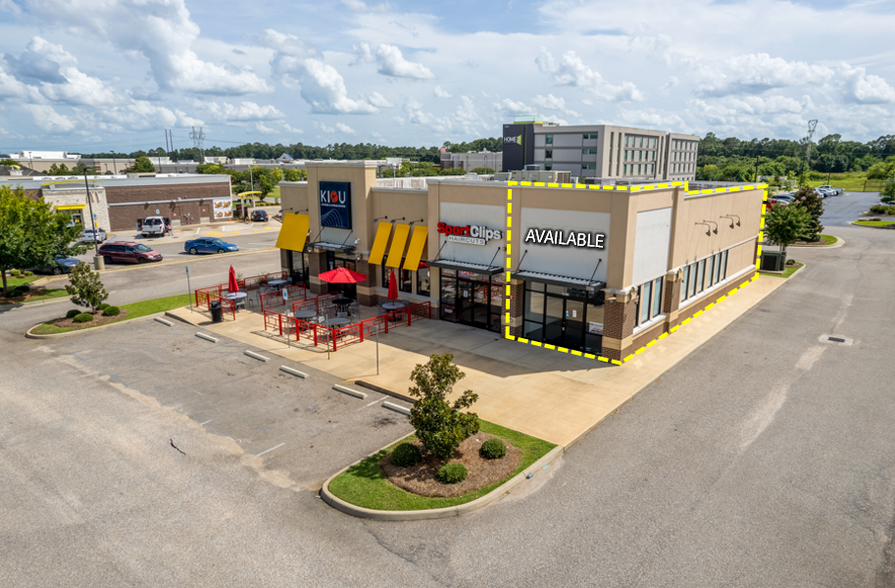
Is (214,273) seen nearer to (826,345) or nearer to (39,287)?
(39,287)

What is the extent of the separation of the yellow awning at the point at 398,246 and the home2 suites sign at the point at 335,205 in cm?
360

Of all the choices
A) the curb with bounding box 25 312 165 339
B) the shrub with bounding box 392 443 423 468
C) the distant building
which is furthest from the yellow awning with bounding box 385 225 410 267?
the distant building

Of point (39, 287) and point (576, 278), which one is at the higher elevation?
point (576, 278)

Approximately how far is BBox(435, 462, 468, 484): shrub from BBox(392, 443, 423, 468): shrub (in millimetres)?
803

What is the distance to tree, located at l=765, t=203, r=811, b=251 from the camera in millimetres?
39344

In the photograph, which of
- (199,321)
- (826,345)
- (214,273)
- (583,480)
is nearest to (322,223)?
(199,321)

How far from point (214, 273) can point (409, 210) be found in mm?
19375

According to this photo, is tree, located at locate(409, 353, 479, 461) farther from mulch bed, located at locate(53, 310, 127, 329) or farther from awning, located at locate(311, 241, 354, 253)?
mulch bed, located at locate(53, 310, 127, 329)

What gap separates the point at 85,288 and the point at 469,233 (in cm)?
1935

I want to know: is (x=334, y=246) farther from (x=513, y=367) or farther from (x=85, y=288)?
(x=513, y=367)

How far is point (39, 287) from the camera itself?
36438 millimetres

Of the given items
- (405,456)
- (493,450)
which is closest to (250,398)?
(405,456)

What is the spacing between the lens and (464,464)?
587 inches

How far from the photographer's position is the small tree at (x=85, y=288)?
28.4 metres
